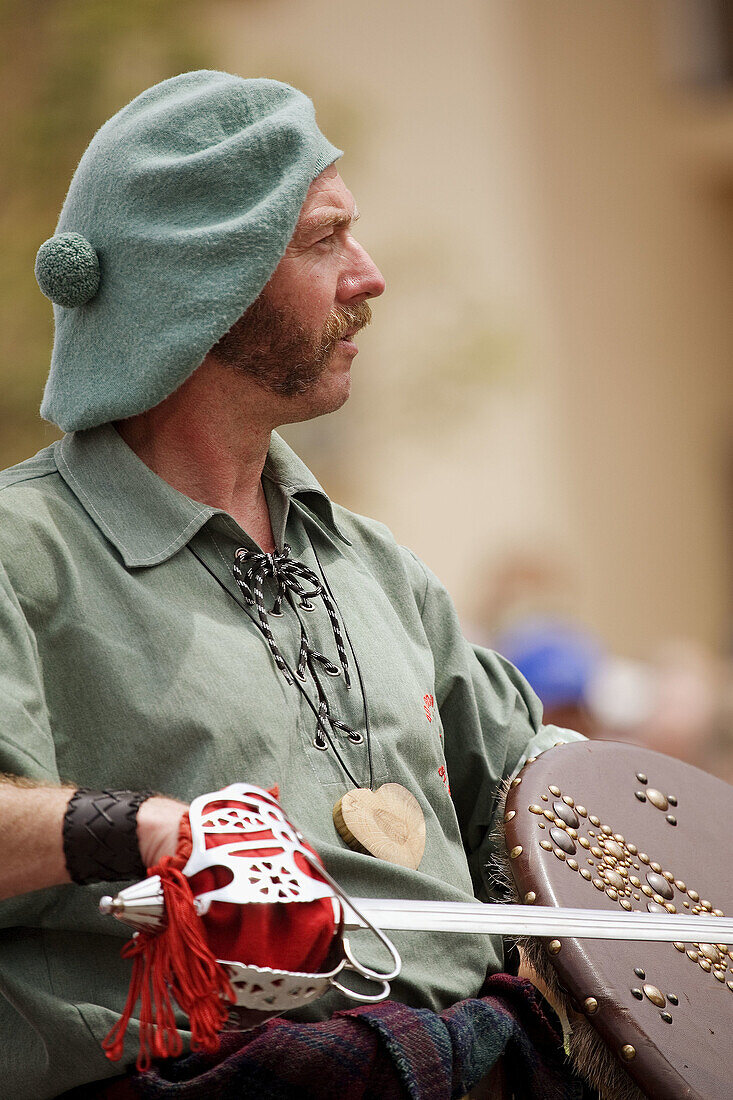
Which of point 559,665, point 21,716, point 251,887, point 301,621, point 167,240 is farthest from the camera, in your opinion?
point 559,665

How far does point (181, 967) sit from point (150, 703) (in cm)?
36

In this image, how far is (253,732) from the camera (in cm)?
144

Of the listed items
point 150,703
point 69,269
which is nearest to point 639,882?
point 150,703

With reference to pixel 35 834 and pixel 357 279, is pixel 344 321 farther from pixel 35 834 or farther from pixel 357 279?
pixel 35 834

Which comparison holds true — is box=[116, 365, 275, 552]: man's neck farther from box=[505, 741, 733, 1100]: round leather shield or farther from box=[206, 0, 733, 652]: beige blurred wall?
box=[206, 0, 733, 652]: beige blurred wall

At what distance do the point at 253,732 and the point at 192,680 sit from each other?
0.29ft

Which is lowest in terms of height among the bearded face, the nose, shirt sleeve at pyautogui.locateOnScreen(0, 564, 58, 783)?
shirt sleeve at pyautogui.locateOnScreen(0, 564, 58, 783)

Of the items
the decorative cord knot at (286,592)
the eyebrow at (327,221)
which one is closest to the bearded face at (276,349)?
the eyebrow at (327,221)

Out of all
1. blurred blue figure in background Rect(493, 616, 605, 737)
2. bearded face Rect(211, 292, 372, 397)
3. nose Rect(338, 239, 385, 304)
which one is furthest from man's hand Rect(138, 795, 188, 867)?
blurred blue figure in background Rect(493, 616, 605, 737)

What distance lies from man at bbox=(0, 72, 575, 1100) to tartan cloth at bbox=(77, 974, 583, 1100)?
0.06 meters

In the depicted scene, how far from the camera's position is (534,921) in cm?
135

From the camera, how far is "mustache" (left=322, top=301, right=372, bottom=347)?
1671mm

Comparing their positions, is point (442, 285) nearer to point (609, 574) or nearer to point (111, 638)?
point (609, 574)

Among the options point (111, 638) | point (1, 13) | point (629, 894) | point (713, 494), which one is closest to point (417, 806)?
point (629, 894)
